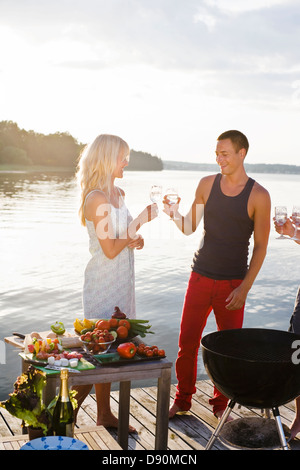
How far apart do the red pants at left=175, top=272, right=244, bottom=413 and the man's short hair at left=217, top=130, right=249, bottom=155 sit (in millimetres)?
950

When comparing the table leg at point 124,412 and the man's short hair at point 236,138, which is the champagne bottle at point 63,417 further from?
the man's short hair at point 236,138

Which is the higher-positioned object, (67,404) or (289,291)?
(67,404)

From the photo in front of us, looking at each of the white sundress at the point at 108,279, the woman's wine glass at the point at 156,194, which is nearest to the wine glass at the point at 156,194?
the woman's wine glass at the point at 156,194

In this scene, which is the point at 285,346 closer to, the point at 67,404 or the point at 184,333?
the point at 184,333

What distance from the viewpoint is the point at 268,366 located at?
291cm

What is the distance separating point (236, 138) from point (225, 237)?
696mm

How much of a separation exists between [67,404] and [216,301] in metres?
1.84

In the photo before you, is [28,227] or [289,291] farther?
[28,227]

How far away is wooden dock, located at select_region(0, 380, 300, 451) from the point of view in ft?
12.9

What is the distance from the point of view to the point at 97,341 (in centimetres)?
312

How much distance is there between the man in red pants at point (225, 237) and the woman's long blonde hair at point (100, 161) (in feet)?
1.84

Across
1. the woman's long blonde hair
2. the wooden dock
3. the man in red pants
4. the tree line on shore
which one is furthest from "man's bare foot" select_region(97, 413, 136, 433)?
the tree line on shore
